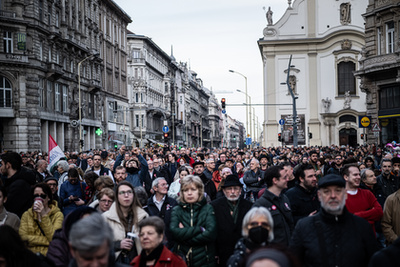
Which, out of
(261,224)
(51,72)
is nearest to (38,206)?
(261,224)

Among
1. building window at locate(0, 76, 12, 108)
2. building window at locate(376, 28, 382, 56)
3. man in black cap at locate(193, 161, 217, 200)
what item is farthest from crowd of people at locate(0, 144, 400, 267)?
building window at locate(0, 76, 12, 108)

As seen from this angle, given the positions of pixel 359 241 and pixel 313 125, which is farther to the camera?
pixel 313 125

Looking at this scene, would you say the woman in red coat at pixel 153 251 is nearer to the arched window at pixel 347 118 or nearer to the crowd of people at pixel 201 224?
the crowd of people at pixel 201 224

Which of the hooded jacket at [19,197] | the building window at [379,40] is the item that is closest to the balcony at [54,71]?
the building window at [379,40]

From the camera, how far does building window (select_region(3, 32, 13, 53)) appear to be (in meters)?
39.5

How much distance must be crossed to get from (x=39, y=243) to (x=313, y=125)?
53.0 meters

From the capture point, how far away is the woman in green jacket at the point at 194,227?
242 inches

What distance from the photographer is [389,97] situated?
106 ft

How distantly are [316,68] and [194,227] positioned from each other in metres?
53.7

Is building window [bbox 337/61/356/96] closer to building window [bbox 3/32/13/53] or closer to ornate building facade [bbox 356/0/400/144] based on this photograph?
ornate building facade [bbox 356/0/400/144]

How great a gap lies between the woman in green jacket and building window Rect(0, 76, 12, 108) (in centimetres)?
3608

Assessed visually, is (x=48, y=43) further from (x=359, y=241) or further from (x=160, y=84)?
(x=160, y=84)

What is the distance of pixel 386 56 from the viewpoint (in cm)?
3092

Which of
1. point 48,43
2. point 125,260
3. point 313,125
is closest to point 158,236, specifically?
point 125,260
